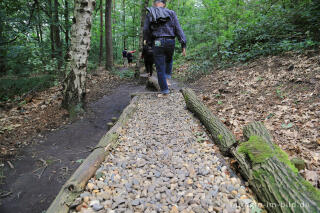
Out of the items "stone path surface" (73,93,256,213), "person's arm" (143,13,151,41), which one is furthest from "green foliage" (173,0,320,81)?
"stone path surface" (73,93,256,213)

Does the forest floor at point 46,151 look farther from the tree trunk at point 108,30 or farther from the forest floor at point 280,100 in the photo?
the tree trunk at point 108,30

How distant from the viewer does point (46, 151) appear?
145 inches

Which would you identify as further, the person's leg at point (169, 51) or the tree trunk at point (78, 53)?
the tree trunk at point (78, 53)

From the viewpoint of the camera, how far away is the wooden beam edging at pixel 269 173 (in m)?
1.43

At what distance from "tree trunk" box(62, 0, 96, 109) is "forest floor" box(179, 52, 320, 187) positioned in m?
3.54

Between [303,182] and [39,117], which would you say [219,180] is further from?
[39,117]

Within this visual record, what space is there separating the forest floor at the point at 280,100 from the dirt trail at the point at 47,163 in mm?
2990

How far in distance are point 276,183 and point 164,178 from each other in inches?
42.7

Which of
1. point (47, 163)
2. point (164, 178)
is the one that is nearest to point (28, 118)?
point (47, 163)

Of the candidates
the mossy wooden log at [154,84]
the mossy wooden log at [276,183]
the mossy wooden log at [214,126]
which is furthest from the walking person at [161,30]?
the mossy wooden log at [276,183]

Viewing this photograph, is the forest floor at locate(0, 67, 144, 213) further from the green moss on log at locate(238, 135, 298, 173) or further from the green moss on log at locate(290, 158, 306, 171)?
the green moss on log at locate(290, 158, 306, 171)

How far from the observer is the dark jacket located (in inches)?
167

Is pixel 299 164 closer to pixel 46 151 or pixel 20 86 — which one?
pixel 46 151

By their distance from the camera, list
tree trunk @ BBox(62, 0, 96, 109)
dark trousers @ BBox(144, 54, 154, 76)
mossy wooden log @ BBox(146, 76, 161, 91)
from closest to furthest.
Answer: tree trunk @ BBox(62, 0, 96, 109) < mossy wooden log @ BBox(146, 76, 161, 91) < dark trousers @ BBox(144, 54, 154, 76)
